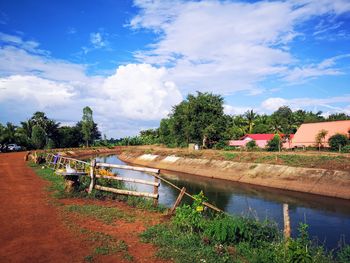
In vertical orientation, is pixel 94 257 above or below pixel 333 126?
below

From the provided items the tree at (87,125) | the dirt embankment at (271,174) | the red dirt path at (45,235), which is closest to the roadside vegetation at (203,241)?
the red dirt path at (45,235)

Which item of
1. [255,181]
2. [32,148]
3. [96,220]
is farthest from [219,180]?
[32,148]

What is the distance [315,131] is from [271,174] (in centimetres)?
2313

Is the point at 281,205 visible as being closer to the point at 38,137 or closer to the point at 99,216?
the point at 99,216

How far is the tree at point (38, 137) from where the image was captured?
63094 mm

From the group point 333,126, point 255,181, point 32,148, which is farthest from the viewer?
point 32,148

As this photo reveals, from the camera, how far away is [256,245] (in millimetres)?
8492

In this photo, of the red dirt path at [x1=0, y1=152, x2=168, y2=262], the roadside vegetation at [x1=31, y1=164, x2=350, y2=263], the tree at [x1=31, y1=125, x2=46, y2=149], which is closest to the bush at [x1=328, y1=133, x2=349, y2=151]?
the roadside vegetation at [x1=31, y1=164, x2=350, y2=263]

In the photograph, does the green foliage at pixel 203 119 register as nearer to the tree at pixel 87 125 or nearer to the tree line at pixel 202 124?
the tree line at pixel 202 124

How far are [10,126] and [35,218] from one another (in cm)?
6095

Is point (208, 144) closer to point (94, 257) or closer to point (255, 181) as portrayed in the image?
point (255, 181)

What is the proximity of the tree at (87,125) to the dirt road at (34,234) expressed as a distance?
7234cm

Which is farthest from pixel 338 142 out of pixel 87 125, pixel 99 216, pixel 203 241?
pixel 87 125

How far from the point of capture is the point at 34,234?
8.45 metres
